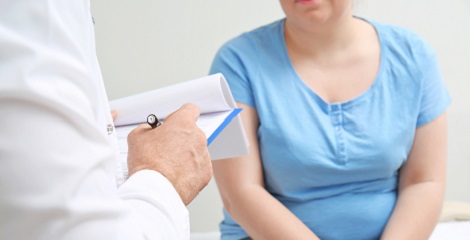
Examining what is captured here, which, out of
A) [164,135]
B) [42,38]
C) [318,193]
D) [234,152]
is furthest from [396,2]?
[42,38]

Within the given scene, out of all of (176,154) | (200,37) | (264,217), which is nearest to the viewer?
(176,154)

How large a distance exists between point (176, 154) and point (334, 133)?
776 millimetres

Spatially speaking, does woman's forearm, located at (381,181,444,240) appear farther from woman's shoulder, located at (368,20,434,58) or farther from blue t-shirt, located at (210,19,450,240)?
woman's shoulder, located at (368,20,434,58)

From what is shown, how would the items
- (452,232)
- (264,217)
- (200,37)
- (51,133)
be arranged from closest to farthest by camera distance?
(51,133), (264,217), (452,232), (200,37)

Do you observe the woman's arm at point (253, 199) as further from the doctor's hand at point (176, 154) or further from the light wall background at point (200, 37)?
the light wall background at point (200, 37)

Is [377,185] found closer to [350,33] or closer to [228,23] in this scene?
[350,33]

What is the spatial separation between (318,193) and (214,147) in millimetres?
414

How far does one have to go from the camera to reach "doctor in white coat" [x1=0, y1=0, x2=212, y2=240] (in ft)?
1.89

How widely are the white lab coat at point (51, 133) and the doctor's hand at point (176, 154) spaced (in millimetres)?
161

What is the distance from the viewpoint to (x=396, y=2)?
97.4 inches

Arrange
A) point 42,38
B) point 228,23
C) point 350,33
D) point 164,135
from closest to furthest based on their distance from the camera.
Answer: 1. point 42,38
2. point 164,135
3. point 350,33
4. point 228,23

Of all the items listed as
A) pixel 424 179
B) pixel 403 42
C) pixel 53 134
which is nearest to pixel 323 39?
pixel 403 42

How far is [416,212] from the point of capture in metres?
1.53

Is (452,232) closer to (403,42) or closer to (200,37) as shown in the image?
(403,42)
